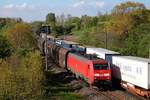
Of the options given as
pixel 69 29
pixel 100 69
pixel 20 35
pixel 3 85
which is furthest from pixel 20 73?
pixel 69 29

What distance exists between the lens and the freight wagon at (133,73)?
97.1 feet

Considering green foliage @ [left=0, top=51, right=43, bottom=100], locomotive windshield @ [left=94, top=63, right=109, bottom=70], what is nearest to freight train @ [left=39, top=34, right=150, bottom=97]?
locomotive windshield @ [left=94, top=63, right=109, bottom=70]

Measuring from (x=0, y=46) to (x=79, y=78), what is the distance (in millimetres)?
15913

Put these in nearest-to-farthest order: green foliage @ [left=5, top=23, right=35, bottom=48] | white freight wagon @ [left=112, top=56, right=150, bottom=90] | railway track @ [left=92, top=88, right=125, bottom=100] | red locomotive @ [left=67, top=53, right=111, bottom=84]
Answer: white freight wagon @ [left=112, top=56, right=150, bottom=90], railway track @ [left=92, top=88, right=125, bottom=100], red locomotive @ [left=67, top=53, right=111, bottom=84], green foliage @ [left=5, top=23, right=35, bottom=48]

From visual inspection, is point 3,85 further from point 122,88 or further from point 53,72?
point 53,72

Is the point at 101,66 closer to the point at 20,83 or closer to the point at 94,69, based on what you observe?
the point at 94,69

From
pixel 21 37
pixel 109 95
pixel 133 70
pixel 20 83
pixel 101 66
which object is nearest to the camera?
pixel 20 83

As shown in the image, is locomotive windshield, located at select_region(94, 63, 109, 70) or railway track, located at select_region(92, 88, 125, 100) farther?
locomotive windshield, located at select_region(94, 63, 109, 70)

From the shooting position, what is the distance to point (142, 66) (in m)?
29.9

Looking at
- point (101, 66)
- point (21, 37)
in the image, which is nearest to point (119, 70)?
point (101, 66)

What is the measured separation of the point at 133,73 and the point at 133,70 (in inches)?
9.4

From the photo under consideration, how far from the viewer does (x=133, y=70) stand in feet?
106

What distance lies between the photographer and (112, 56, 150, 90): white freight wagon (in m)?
29.5

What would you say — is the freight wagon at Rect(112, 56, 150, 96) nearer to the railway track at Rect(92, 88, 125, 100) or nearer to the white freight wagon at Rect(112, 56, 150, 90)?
the white freight wagon at Rect(112, 56, 150, 90)
